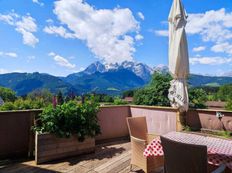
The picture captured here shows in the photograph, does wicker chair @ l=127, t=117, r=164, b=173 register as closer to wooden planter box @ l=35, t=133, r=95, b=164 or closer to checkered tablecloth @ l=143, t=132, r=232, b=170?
checkered tablecloth @ l=143, t=132, r=232, b=170

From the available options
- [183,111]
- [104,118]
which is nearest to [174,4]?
[183,111]

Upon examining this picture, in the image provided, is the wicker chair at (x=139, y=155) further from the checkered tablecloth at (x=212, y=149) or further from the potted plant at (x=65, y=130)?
the potted plant at (x=65, y=130)

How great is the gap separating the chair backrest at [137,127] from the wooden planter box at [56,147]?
1.37 metres

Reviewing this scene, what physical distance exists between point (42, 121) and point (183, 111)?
3.06 metres

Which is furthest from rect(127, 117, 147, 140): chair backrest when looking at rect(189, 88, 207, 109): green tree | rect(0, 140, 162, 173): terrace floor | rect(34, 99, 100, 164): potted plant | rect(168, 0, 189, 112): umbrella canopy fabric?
rect(189, 88, 207, 109): green tree

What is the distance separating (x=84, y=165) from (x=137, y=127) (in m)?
1.23

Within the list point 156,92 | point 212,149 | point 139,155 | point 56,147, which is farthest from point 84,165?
point 156,92

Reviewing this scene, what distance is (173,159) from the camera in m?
2.07

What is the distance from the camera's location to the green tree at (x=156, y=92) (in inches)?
275

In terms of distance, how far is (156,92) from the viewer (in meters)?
7.12

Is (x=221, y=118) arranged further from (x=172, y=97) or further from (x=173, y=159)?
(x=173, y=159)

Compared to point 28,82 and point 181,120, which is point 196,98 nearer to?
point 181,120

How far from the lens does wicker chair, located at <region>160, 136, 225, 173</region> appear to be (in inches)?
72.2

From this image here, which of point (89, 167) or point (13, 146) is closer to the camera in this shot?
point (89, 167)
